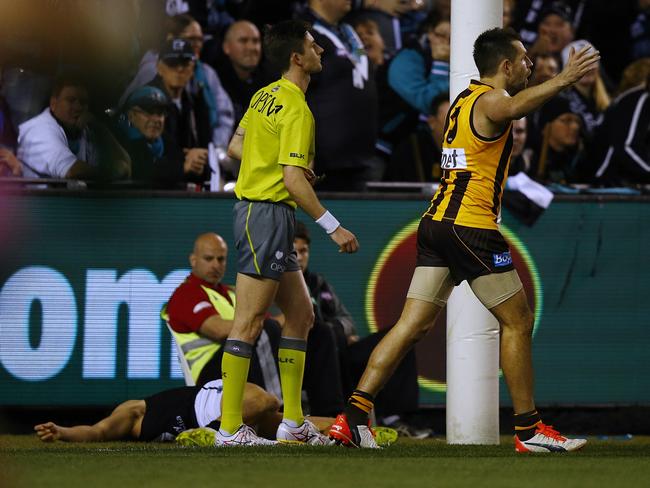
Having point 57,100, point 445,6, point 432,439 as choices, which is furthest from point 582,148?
point 57,100

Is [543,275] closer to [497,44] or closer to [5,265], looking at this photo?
[497,44]

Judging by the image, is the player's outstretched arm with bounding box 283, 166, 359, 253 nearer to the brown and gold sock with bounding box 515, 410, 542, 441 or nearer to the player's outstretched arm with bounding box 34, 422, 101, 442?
the brown and gold sock with bounding box 515, 410, 542, 441

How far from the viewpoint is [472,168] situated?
6641mm

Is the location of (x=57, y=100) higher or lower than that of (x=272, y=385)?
higher

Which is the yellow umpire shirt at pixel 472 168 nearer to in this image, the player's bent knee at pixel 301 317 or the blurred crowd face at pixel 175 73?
the player's bent knee at pixel 301 317

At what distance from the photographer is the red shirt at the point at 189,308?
27.4 ft

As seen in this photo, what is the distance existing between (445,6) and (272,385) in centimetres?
460

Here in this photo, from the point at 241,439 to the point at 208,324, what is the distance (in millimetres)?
1476

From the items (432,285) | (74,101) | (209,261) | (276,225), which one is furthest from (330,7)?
(74,101)

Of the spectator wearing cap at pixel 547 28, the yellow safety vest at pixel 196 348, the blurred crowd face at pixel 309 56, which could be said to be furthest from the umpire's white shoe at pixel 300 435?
the spectator wearing cap at pixel 547 28

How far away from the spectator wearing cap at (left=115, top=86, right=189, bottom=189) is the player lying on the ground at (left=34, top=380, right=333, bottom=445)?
1554 mm

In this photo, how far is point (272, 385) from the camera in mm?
8539

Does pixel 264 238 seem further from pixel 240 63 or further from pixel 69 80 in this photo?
pixel 240 63

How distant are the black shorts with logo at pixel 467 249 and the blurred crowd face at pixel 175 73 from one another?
3.86 m
